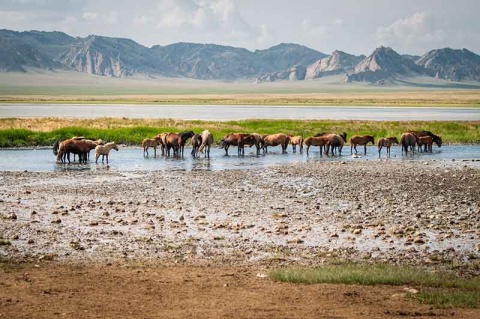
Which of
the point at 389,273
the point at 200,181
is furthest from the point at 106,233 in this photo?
the point at 200,181

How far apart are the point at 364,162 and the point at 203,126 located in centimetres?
2145

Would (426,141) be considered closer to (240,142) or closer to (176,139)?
(240,142)

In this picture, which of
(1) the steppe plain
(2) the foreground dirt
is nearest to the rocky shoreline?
(1) the steppe plain

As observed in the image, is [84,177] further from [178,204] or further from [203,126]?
[203,126]

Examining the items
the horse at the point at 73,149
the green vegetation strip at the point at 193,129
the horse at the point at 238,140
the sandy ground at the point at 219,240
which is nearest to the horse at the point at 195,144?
the horse at the point at 238,140

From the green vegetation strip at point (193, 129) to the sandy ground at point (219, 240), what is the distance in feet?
55.6

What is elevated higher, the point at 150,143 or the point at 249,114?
the point at 150,143

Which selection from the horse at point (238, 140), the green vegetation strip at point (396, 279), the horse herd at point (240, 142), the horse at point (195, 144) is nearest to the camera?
the green vegetation strip at point (396, 279)

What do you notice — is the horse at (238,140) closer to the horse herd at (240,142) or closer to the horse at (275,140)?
the horse herd at (240,142)

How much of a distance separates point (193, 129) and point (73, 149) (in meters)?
17.8

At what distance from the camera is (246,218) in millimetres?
15773

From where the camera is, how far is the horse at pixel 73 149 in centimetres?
2995

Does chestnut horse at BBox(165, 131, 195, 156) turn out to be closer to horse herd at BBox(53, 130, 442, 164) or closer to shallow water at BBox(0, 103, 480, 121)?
horse herd at BBox(53, 130, 442, 164)

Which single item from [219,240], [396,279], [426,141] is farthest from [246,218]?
[426,141]
